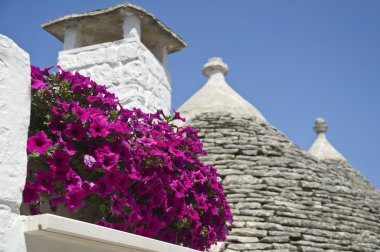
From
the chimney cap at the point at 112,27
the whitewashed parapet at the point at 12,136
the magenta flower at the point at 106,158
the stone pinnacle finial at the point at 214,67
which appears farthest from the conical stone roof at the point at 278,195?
the whitewashed parapet at the point at 12,136

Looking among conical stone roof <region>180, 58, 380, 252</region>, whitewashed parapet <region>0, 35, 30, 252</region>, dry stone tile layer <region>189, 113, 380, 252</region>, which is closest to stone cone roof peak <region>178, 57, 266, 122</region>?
conical stone roof <region>180, 58, 380, 252</region>

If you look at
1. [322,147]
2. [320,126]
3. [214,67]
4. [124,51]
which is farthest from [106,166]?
[320,126]

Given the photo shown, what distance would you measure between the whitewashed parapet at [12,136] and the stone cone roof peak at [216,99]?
8870mm

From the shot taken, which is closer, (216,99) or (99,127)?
(99,127)

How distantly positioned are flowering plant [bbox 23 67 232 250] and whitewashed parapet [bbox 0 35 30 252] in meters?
0.24

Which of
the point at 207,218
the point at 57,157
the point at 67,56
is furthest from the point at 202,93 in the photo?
the point at 57,157

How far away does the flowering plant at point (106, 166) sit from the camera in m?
2.36

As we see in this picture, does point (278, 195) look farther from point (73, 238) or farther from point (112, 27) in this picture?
point (73, 238)

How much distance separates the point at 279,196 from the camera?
8969 millimetres

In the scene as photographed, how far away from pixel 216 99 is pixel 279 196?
10.6 ft

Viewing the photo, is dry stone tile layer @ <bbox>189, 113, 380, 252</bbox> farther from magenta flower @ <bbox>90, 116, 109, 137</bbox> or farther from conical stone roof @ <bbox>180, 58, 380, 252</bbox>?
magenta flower @ <bbox>90, 116, 109, 137</bbox>

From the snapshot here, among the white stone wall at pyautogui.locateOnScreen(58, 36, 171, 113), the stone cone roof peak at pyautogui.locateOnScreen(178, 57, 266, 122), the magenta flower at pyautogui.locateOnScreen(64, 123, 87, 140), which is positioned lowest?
the magenta flower at pyautogui.locateOnScreen(64, 123, 87, 140)

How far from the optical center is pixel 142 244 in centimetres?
232

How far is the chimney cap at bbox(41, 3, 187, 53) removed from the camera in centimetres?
446
